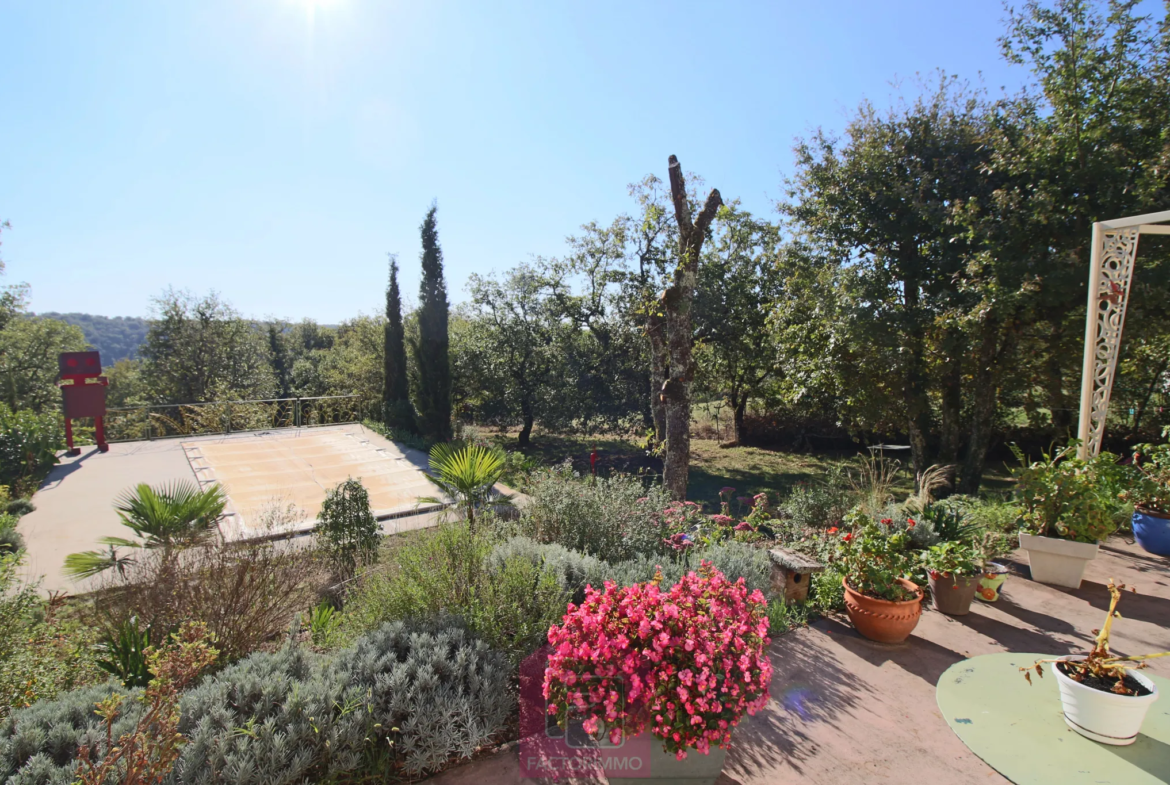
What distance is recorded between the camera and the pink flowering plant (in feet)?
5.45

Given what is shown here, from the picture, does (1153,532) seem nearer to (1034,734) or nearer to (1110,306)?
(1110,306)

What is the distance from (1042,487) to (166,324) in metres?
24.0

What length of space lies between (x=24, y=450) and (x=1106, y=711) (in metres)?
11.4

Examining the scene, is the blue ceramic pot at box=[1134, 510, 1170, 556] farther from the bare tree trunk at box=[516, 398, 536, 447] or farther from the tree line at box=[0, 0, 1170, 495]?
the bare tree trunk at box=[516, 398, 536, 447]

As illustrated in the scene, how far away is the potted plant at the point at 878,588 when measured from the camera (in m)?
3.07

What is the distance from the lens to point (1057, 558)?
156 inches

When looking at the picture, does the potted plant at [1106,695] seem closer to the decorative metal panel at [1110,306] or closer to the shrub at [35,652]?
the decorative metal panel at [1110,306]

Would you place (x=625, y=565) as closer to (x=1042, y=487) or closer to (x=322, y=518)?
(x=322, y=518)

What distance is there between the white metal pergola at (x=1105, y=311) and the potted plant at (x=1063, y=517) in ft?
1.55

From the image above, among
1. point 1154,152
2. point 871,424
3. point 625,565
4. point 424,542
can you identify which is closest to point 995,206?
A: point 1154,152

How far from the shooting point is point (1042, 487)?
4012 mm

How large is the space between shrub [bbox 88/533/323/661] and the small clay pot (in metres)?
4.29

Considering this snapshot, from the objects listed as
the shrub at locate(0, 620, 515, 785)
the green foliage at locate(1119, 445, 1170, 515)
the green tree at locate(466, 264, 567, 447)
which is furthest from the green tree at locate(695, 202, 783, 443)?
the shrub at locate(0, 620, 515, 785)

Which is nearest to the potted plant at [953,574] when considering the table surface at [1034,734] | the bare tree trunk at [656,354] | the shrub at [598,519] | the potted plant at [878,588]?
the potted plant at [878,588]
